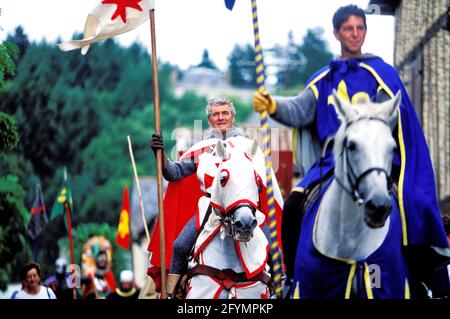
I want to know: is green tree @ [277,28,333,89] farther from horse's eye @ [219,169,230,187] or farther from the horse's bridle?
the horse's bridle

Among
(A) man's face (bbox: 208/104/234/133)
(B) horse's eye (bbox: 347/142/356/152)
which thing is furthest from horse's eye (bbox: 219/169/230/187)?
(B) horse's eye (bbox: 347/142/356/152)

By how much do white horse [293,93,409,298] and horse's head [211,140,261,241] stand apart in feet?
3.21

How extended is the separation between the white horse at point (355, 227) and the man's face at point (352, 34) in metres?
0.80

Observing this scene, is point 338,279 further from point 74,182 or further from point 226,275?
point 74,182

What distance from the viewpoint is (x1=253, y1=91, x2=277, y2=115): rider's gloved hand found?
10359 mm

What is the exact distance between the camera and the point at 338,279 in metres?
10.3

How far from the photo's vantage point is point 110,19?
13.9 metres

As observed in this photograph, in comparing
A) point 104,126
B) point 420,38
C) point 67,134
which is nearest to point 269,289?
point 420,38

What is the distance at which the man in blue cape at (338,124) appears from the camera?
1046cm

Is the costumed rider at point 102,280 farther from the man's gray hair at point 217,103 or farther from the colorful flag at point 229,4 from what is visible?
the colorful flag at point 229,4

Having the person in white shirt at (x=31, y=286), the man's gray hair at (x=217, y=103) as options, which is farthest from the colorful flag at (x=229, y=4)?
the person in white shirt at (x=31, y=286)

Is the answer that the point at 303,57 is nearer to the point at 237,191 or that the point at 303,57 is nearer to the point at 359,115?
the point at 237,191

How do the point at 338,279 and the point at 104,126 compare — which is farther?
the point at 104,126

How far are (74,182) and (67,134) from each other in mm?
4304
